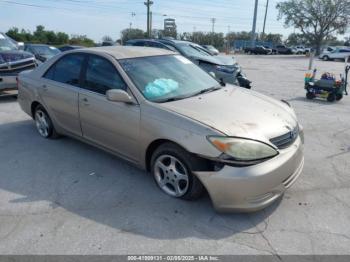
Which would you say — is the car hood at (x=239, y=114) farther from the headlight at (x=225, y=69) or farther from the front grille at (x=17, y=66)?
the front grille at (x=17, y=66)

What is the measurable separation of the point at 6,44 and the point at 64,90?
19.7 ft

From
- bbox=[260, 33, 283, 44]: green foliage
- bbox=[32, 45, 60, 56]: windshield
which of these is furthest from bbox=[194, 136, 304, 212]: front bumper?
bbox=[260, 33, 283, 44]: green foliage

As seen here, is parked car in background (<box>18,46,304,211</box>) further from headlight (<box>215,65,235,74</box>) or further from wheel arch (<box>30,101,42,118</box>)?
headlight (<box>215,65,235,74</box>)

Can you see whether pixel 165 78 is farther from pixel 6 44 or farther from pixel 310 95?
pixel 6 44

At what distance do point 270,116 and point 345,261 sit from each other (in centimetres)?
156

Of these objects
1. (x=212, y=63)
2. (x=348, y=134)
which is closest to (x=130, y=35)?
(x=212, y=63)

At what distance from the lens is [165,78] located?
3926 mm

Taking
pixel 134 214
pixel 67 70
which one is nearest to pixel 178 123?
pixel 134 214

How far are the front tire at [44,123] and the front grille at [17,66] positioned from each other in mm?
3347

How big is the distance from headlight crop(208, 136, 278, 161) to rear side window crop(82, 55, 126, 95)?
4.68 ft

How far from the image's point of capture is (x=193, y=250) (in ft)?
8.91

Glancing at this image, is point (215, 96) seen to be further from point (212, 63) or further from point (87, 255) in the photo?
point (212, 63)

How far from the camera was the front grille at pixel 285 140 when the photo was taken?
10.3 ft

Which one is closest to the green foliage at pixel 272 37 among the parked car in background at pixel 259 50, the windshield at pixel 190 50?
the parked car in background at pixel 259 50
